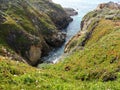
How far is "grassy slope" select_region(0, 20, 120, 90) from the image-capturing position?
19.7 metres

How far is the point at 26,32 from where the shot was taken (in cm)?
8138

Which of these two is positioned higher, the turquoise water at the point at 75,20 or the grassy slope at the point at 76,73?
the grassy slope at the point at 76,73

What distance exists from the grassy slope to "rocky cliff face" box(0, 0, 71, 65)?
2224 cm

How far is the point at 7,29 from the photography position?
76.1 m

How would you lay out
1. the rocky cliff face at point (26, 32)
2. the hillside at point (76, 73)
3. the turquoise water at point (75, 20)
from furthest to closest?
the turquoise water at point (75, 20), the rocky cliff face at point (26, 32), the hillside at point (76, 73)

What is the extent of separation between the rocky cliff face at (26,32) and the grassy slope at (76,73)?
22.2 meters

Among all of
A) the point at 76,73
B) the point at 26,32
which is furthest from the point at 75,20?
the point at 76,73

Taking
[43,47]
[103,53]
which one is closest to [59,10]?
[43,47]

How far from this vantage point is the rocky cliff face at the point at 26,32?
241 ft

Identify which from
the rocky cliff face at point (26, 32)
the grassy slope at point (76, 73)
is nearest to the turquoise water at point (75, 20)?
the rocky cliff face at point (26, 32)

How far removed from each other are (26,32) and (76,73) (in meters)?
46.0

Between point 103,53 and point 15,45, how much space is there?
122 ft

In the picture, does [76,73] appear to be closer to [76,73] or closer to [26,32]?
[76,73]

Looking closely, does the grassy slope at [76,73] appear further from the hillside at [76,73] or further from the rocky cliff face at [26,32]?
the rocky cliff face at [26,32]
